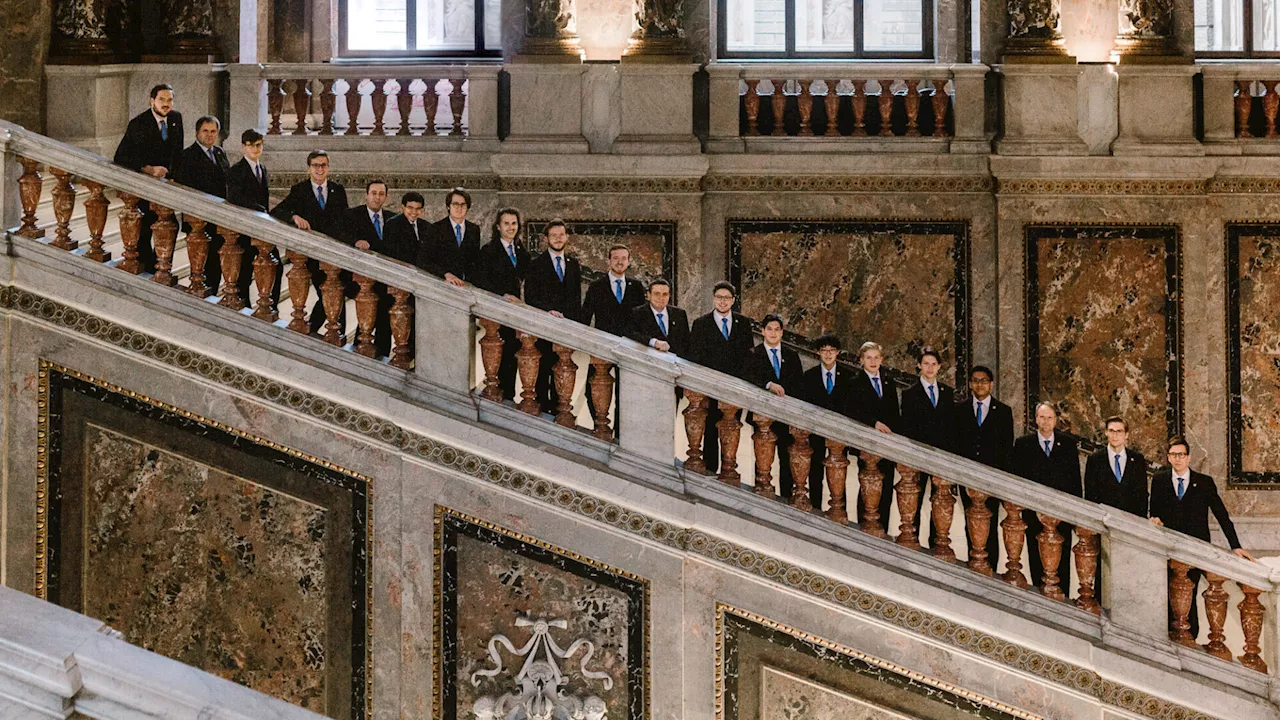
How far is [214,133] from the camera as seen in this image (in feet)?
30.9

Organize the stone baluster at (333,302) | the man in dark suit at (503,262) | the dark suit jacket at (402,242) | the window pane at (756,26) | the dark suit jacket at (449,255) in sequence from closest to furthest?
the stone baluster at (333,302), the man in dark suit at (503,262), the dark suit jacket at (449,255), the dark suit jacket at (402,242), the window pane at (756,26)

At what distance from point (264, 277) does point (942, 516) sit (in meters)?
3.47

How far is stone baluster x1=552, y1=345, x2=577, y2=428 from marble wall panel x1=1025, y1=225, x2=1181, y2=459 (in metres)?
5.31

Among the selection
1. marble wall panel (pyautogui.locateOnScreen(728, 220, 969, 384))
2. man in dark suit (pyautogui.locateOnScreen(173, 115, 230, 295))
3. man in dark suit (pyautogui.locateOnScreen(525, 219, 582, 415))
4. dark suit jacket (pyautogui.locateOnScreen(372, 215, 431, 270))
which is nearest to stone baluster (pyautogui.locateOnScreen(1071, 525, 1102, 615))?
man in dark suit (pyautogui.locateOnScreen(525, 219, 582, 415))

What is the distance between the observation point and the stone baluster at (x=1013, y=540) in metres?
8.01

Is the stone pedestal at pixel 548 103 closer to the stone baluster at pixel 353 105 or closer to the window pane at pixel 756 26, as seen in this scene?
the stone baluster at pixel 353 105

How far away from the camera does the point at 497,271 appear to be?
9.27m

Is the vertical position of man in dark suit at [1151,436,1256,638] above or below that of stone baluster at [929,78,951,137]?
below

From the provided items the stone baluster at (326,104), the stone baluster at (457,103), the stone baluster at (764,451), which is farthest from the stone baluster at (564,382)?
the stone baluster at (326,104)

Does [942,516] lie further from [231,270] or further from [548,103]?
[548,103]

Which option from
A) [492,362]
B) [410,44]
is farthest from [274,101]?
[492,362]

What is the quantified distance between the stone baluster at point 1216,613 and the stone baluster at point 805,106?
5463 millimetres

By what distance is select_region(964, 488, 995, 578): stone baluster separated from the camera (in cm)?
800

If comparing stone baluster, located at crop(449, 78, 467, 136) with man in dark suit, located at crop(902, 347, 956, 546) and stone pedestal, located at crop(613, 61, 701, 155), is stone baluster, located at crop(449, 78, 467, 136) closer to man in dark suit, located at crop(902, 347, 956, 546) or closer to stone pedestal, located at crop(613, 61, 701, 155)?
stone pedestal, located at crop(613, 61, 701, 155)
